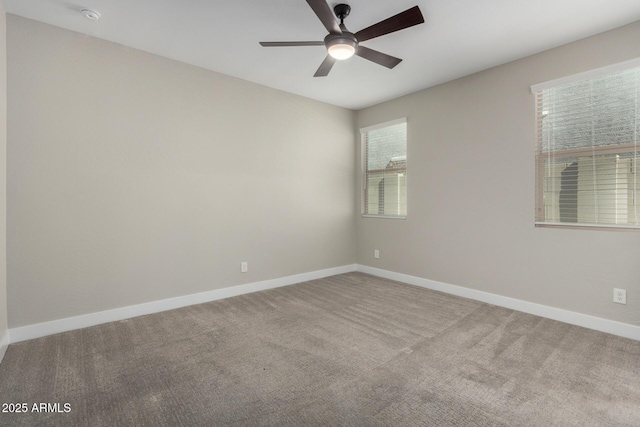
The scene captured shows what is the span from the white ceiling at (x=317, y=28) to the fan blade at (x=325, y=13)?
0.90ft

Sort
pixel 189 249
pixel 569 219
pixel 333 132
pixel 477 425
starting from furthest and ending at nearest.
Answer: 1. pixel 333 132
2. pixel 189 249
3. pixel 569 219
4. pixel 477 425

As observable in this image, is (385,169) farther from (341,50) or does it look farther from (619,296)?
(619,296)

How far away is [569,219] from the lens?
293 centimetres

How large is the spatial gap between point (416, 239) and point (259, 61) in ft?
9.53

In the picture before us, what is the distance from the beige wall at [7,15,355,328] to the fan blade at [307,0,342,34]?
1.90 meters

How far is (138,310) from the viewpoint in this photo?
10.1 ft

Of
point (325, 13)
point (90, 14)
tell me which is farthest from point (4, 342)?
point (325, 13)

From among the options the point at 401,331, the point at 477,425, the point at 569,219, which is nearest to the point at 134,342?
the point at 401,331

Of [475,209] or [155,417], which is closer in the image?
[155,417]

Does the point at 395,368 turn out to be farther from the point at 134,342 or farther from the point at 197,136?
the point at 197,136

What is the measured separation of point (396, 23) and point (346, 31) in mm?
371

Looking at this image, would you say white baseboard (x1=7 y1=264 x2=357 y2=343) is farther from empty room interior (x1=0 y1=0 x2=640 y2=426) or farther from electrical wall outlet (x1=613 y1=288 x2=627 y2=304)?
electrical wall outlet (x1=613 y1=288 x2=627 y2=304)

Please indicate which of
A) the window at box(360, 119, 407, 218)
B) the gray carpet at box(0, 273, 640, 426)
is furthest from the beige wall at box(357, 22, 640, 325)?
the gray carpet at box(0, 273, 640, 426)

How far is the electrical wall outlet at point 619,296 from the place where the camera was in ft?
8.59
